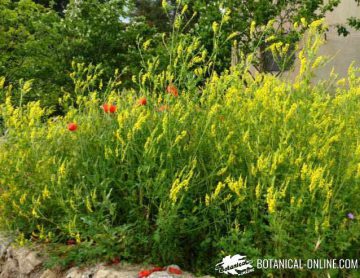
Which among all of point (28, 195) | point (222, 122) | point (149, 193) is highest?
point (222, 122)

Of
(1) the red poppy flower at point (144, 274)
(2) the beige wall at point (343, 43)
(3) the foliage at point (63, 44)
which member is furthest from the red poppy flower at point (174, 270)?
(2) the beige wall at point (343, 43)

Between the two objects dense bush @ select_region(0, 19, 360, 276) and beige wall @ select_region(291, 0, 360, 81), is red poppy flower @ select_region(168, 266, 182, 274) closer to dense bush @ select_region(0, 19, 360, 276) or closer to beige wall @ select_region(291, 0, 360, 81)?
dense bush @ select_region(0, 19, 360, 276)

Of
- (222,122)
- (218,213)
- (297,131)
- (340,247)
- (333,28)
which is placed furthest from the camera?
(333,28)

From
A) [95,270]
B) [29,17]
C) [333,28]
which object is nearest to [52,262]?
[95,270]

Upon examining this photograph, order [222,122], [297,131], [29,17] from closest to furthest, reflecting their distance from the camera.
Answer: [297,131] → [222,122] → [29,17]

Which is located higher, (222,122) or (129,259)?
(222,122)

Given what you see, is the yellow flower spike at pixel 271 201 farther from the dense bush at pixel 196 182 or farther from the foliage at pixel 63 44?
the foliage at pixel 63 44

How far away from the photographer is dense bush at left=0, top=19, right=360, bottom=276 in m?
2.82

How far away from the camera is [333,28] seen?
45.6 feet

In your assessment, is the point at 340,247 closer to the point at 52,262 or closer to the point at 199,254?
the point at 199,254

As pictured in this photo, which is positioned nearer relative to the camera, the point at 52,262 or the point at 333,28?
the point at 52,262

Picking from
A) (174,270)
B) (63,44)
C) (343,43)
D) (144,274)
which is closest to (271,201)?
(174,270)

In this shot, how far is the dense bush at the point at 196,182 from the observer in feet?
9.25

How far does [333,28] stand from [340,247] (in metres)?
12.1
